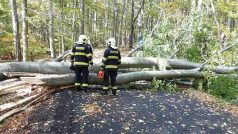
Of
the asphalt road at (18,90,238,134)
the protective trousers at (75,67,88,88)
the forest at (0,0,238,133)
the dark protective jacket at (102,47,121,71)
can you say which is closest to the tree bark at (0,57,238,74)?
the forest at (0,0,238,133)

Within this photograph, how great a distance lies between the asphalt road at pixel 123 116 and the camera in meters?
7.29

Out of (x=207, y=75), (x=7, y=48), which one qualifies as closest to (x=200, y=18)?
(x=207, y=75)

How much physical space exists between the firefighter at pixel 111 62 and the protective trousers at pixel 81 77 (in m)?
0.61

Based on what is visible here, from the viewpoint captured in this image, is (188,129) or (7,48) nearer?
(188,129)

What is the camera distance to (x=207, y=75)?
12.1m

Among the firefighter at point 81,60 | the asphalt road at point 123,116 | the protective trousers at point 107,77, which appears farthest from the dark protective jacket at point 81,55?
the asphalt road at point 123,116

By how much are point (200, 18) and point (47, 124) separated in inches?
349

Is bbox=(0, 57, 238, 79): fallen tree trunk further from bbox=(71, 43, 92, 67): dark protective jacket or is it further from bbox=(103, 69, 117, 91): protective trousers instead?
bbox=(103, 69, 117, 91): protective trousers

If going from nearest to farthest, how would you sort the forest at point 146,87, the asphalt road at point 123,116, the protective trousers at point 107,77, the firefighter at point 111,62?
the asphalt road at point 123,116 → the forest at point 146,87 → the firefighter at point 111,62 → the protective trousers at point 107,77

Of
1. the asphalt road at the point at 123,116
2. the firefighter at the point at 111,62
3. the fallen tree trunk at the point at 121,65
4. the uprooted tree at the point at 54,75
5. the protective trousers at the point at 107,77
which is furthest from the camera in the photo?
the protective trousers at the point at 107,77

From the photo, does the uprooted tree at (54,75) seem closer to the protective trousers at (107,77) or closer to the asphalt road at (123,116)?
the asphalt road at (123,116)

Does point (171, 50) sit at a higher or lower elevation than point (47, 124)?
higher

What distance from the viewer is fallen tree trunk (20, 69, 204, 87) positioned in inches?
374

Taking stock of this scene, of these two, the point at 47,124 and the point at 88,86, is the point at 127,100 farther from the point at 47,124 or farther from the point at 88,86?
the point at 47,124
